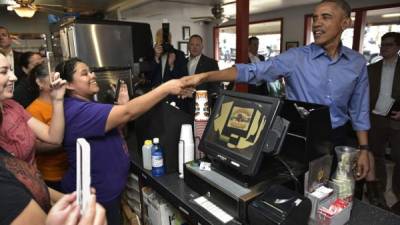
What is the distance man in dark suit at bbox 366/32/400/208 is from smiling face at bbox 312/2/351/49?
1.93 m

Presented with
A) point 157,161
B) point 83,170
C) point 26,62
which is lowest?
point 157,161

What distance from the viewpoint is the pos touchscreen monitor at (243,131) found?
3.57 feet

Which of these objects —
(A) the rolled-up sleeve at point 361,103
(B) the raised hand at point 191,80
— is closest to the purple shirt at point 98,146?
(B) the raised hand at point 191,80

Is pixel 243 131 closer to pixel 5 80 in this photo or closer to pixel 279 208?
pixel 279 208

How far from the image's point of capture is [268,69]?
5.32 feet

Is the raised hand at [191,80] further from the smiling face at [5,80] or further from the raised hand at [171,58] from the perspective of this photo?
the raised hand at [171,58]

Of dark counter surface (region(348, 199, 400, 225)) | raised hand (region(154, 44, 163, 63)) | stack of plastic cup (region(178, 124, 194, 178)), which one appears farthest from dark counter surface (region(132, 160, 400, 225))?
raised hand (region(154, 44, 163, 63))

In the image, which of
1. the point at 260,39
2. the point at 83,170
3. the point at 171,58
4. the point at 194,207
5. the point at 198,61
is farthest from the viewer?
the point at 260,39

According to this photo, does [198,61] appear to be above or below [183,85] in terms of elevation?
above

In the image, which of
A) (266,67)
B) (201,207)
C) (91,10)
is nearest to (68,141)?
(201,207)

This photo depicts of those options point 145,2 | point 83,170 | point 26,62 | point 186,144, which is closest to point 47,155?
point 186,144

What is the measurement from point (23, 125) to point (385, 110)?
3359mm

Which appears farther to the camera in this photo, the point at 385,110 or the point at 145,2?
the point at 145,2

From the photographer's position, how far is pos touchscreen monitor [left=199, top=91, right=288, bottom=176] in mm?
1089
